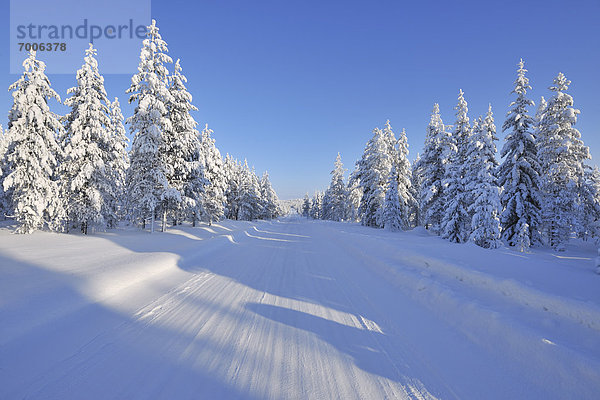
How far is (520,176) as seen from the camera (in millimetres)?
17672

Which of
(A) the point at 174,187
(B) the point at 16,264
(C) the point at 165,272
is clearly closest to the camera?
(B) the point at 16,264

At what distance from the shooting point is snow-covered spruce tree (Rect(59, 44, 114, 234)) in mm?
16141

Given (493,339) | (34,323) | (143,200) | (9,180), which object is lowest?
(493,339)

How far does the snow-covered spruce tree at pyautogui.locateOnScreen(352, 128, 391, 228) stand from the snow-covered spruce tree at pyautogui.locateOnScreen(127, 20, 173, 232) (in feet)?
75.6

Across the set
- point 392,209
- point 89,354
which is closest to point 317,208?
point 392,209

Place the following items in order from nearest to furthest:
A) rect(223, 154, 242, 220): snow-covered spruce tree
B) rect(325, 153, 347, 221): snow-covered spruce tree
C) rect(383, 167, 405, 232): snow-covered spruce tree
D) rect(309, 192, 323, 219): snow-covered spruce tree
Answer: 1. rect(383, 167, 405, 232): snow-covered spruce tree
2. rect(223, 154, 242, 220): snow-covered spruce tree
3. rect(325, 153, 347, 221): snow-covered spruce tree
4. rect(309, 192, 323, 219): snow-covered spruce tree

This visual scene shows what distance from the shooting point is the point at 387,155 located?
30.3 metres

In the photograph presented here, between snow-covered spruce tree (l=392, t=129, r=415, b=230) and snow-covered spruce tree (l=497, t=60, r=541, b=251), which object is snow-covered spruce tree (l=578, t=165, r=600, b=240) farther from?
snow-covered spruce tree (l=392, t=129, r=415, b=230)

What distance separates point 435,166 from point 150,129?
81.1ft

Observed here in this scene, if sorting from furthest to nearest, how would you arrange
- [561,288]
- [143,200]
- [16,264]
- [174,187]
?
[174,187]
[143,200]
[16,264]
[561,288]

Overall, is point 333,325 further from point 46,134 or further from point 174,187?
point 46,134

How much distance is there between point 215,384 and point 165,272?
232 inches

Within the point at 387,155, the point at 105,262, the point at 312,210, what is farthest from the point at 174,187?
the point at 312,210

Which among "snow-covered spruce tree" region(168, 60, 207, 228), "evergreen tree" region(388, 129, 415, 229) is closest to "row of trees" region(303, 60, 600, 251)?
"evergreen tree" region(388, 129, 415, 229)
